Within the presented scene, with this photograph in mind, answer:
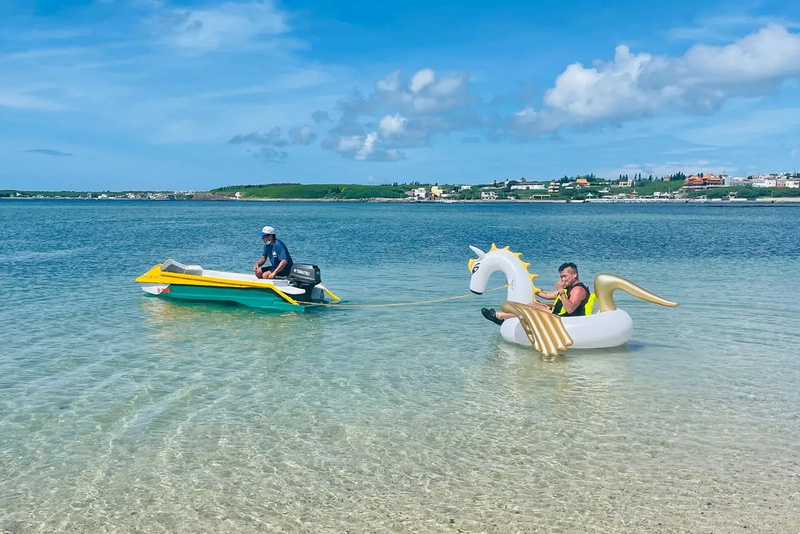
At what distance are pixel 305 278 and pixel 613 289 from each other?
8.11 meters

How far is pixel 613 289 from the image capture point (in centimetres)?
1277

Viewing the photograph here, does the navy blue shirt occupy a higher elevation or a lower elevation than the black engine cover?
higher

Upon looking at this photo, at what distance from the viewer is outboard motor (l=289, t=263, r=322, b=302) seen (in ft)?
56.6

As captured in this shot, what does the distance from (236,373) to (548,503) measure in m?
6.49

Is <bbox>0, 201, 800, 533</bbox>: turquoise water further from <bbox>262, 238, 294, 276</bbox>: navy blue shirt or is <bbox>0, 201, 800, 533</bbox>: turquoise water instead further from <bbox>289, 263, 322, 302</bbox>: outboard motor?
<bbox>262, 238, 294, 276</bbox>: navy blue shirt

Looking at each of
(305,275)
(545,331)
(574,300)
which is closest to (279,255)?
(305,275)

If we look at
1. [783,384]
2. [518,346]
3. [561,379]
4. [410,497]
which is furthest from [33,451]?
[783,384]

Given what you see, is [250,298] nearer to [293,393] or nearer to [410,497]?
[293,393]

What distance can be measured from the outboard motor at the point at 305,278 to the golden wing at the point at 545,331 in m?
6.58

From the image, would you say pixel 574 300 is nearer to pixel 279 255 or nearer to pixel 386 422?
pixel 386 422

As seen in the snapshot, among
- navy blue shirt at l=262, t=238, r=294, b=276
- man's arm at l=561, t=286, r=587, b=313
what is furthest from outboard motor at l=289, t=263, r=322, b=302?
man's arm at l=561, t=286, r=587, b=313

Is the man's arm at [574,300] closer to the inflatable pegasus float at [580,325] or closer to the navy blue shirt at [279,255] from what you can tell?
the inflatable pegasus float at [580,325]

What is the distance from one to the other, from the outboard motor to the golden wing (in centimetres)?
658

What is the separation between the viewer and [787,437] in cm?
848
